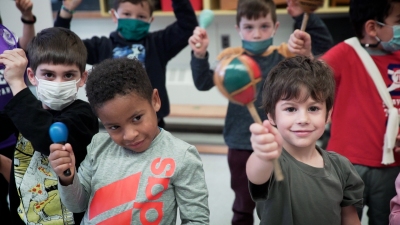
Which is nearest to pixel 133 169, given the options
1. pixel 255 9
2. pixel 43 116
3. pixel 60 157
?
pixel 60 157

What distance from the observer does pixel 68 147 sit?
114 centimetres

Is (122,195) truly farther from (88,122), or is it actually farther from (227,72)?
(227,72)

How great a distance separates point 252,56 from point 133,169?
93 centimetres

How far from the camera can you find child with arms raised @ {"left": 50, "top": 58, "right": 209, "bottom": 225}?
3.90ft

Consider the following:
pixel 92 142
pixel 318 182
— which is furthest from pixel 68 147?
pixel 318 182

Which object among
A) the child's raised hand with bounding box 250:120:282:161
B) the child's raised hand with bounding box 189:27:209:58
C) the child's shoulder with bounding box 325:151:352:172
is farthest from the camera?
the child's raised hand with bounding box 189:27:209:58

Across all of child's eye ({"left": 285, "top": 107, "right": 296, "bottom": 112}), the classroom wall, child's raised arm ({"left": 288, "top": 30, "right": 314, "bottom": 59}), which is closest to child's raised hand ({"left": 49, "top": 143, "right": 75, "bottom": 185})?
child's eye ({"left": 285, "top": 107, "right": 296, "bottom": 112})

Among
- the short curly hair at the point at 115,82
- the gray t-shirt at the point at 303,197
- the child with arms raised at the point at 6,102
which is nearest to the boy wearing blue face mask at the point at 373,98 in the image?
the gray t-shirt at the point at 303,197

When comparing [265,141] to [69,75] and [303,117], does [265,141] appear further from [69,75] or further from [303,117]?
[69,75]

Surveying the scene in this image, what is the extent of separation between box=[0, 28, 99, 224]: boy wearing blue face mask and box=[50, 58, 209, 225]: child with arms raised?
171mm

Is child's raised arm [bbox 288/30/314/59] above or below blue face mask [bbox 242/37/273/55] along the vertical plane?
above

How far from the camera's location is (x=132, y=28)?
208 centimetres

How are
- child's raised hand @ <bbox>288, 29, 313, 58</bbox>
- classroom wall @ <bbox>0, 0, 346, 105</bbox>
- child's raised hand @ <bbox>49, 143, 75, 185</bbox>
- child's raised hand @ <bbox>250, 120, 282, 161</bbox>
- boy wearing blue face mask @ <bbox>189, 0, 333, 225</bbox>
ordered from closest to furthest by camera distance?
child's raised hand @ <bbox>250, 120, 282, 161</bbox> < child's raised hand @ <bbox>49, 143, 75, 185</bbox> < child's raised hand @ <bbox>288, 29, 313, 58</bbox> < boy wearing blue face mask @ <bbox>189, 0, 333, 225</bbox> < classroom wall @ <bbox>0, 0, 346, 105</bbox>

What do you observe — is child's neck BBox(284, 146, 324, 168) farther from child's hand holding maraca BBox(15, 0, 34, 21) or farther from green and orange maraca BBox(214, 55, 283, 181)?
child's hand holding maraca BBox(15, 0, 34, 21)
